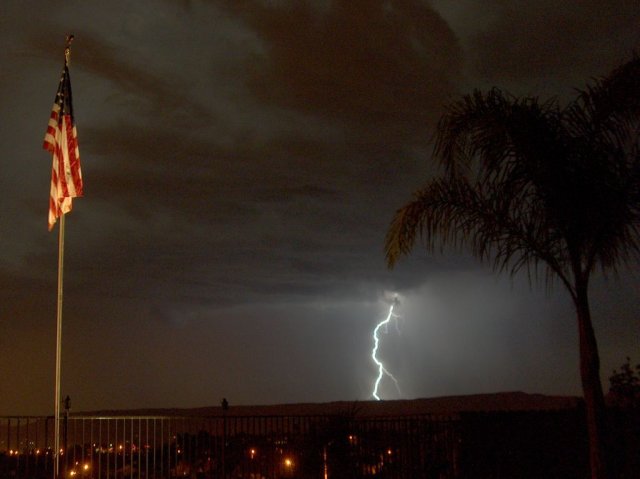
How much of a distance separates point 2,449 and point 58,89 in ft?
18.6

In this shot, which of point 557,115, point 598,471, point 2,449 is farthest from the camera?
point 2,449

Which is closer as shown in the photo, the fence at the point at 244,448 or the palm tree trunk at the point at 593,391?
the palm tree trunk at the point at 593,391

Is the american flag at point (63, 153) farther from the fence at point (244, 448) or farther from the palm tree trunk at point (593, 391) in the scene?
the palm tree trunk at point (593, 391)

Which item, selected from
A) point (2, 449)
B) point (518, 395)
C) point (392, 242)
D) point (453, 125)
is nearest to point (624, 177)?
point (453, 125)

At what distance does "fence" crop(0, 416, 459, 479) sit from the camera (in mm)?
12906

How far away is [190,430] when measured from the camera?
1387 cm

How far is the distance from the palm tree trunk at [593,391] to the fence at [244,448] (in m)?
3.79

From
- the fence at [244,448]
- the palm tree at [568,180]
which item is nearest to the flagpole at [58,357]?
the fence at [244,448]

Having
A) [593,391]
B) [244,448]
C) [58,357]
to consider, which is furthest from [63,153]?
[593,391]

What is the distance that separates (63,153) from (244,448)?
17.3ft

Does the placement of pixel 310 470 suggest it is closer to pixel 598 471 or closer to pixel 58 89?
pixel 598 471

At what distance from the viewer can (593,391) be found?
9.13 meters

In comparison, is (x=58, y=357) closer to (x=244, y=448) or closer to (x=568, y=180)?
(x=244, y=448)

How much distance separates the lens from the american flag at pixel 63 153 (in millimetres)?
12641
